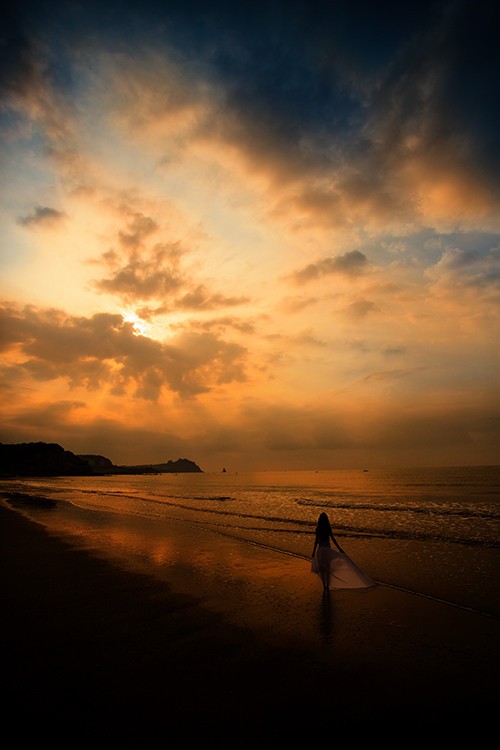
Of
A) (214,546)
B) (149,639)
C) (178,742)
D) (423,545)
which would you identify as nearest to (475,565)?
(423,545)

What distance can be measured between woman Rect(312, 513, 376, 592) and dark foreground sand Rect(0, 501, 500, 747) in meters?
0.59

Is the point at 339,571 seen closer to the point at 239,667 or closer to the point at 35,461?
the point at 239,667

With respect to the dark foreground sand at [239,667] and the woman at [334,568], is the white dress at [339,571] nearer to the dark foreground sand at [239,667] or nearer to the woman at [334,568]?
the woman at [334,568]

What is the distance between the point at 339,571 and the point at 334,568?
0.18 metres

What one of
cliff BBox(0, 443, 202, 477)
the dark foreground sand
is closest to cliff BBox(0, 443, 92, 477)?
cliff BBox(0, 443, 202, 477)

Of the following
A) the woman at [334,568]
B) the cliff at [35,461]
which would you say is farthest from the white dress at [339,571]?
the cliff at [35,461]

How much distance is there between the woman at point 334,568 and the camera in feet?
40.1

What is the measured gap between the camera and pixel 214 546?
64.4ft

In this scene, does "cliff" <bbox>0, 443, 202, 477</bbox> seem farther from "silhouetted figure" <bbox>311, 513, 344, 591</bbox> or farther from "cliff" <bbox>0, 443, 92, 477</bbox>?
"silhouetted figure" <bbox>311, 513, 344, 591</bbox>

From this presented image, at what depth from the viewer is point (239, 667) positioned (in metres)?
7.04

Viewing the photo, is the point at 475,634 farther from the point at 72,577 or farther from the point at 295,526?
the point at 295,526

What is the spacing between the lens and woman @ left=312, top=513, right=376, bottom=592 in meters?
12.2

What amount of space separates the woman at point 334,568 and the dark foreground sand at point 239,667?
593 millimetres

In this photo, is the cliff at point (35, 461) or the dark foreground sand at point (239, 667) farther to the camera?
the cliff at point (35, 461)
